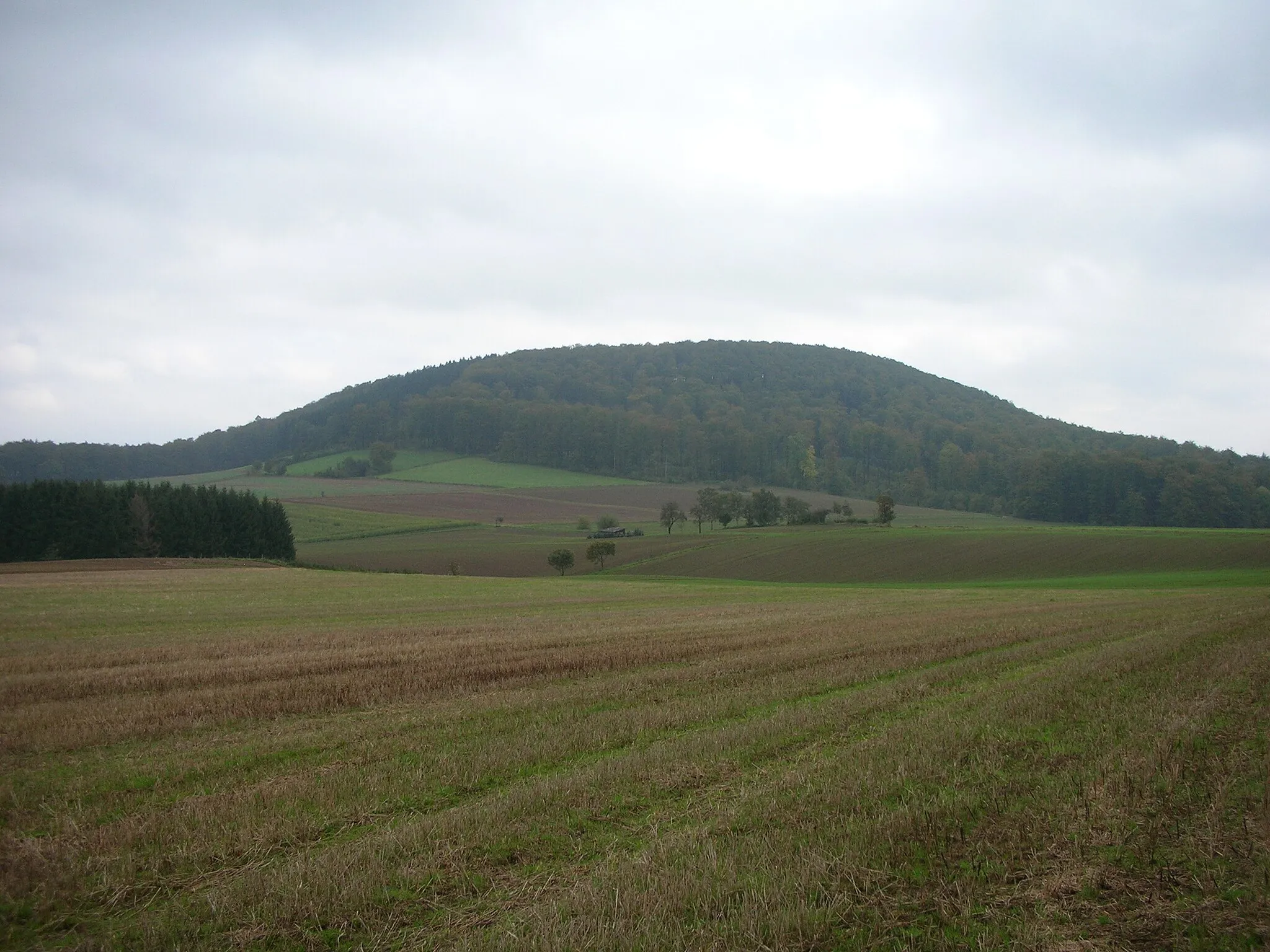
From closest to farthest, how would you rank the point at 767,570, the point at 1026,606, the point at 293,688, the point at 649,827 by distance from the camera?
1. the point at 649,827
2. the point at 293,688
3. the point at 1026,606
4. the point at 767,570

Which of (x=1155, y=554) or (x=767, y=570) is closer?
(x=1155, y=554)

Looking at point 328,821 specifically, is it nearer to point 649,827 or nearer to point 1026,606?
point 649,827

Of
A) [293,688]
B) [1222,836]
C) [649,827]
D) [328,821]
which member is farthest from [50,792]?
[1222,836]

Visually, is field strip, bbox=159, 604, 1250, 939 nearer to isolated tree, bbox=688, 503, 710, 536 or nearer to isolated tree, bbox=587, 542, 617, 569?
isolated tree, bbox=587, 542, 617, 569

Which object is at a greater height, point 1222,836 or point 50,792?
point 1222,836

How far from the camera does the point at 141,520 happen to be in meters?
72.2

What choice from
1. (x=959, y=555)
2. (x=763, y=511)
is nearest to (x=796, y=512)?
(x=763, y=511)

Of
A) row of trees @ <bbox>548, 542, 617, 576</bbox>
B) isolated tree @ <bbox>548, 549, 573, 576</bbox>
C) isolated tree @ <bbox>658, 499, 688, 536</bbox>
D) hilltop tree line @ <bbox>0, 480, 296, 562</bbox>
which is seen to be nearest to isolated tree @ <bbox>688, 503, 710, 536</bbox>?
isolated tree @ <bbox>658, 499, 688, 536</bbox>

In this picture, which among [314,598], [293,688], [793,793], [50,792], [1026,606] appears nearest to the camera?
[793,793]

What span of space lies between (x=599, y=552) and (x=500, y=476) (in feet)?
209

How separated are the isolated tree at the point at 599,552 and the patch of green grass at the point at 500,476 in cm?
5278

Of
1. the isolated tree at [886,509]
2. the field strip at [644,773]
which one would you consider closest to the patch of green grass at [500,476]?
the isolated tree at [886,509]

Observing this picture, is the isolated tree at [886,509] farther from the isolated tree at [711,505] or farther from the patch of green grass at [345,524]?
the patch of green grass at [345,524]

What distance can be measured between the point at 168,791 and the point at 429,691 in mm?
5461
